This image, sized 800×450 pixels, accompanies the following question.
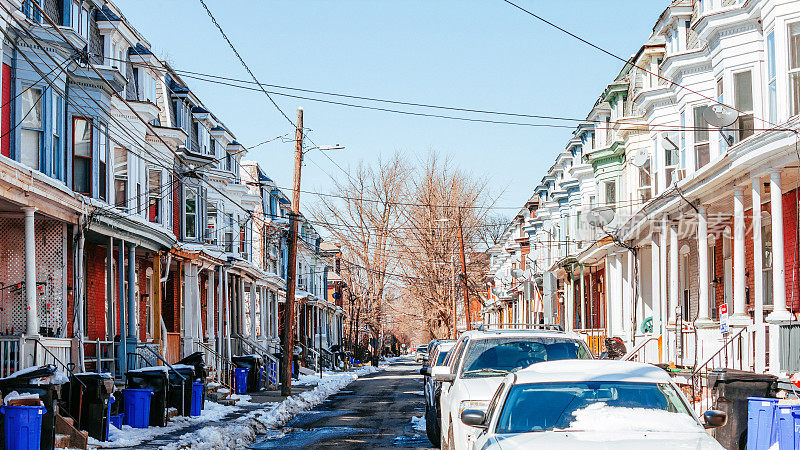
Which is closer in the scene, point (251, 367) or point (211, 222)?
point (251, 367)

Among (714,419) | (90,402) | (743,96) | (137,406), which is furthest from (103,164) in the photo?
(714,419)

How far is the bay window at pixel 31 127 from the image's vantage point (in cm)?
1764

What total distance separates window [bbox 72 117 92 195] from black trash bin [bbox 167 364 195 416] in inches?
171

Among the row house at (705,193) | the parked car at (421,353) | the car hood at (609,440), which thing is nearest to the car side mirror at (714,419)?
the car hood at (609,440)

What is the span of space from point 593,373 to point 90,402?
965 cm

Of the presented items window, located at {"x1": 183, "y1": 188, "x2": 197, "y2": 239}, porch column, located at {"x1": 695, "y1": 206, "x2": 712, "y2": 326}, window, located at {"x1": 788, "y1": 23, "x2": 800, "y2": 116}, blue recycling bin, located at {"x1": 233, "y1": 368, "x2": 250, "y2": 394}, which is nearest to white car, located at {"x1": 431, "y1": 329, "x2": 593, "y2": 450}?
window, located at {"x1": 788, "y1": 23, "x2": 800, "y2": 116}

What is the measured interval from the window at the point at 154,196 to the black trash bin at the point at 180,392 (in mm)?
6908

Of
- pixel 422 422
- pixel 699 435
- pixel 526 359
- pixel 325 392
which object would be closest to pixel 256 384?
pixel 325 392

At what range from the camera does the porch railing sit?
1504 centimetres

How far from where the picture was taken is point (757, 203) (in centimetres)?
1716

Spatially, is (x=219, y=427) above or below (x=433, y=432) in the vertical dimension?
below

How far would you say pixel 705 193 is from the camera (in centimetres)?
2012

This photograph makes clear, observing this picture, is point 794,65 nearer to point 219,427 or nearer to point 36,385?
point 219,427

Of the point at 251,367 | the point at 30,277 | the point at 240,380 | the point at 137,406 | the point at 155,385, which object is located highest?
the point at 30,277
